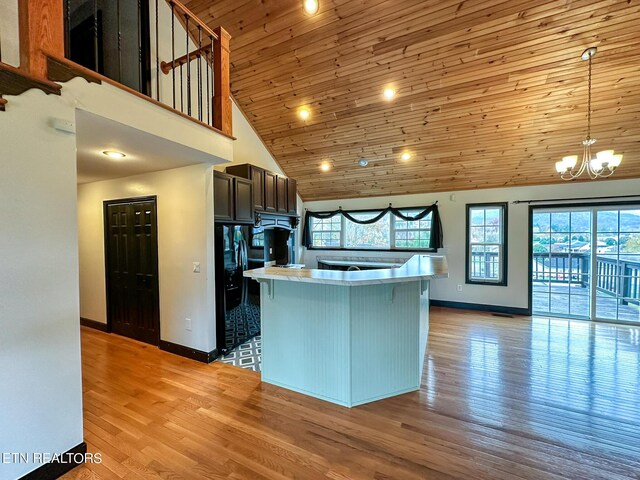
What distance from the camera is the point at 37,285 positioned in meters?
1.65

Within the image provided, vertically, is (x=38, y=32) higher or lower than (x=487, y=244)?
higher

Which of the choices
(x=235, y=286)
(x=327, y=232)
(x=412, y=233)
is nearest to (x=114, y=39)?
(x=235, y=286)

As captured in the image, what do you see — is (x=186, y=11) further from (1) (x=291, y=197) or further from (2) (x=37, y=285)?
(1) (x=291, y=197)

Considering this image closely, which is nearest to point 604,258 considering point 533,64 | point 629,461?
point 533,64

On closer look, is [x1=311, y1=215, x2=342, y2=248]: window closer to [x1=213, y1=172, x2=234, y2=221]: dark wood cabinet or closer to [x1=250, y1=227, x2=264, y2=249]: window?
[x1=250, y1=227, x2=264, y2=249]: window

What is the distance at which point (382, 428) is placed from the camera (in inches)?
81.9

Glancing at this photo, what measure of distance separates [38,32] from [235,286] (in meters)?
2.70

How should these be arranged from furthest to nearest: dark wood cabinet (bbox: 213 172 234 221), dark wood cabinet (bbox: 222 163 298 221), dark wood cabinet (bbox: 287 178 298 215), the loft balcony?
dark wood cabinet (bbox: 287 178 298 215) → dark wood cabinet (bbox: 222 163 298 221) → dark wood cabinet (bbox: 213 172 234 221) → the loft balcony

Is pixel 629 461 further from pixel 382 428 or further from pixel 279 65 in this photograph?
pixel 279 65

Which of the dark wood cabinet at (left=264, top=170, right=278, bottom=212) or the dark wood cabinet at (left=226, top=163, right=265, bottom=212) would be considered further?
the dark wood cabinet at (left=264, top=170, right=278, bottom=212)

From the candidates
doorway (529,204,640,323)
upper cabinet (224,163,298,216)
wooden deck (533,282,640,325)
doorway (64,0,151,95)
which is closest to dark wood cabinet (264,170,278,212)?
upper cabinet (224,163,298,216)

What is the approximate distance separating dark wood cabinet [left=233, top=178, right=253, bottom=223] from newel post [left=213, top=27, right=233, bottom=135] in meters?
0.82

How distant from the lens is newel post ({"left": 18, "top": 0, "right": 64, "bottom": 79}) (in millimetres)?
1579

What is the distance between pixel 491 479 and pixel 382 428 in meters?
0.71
